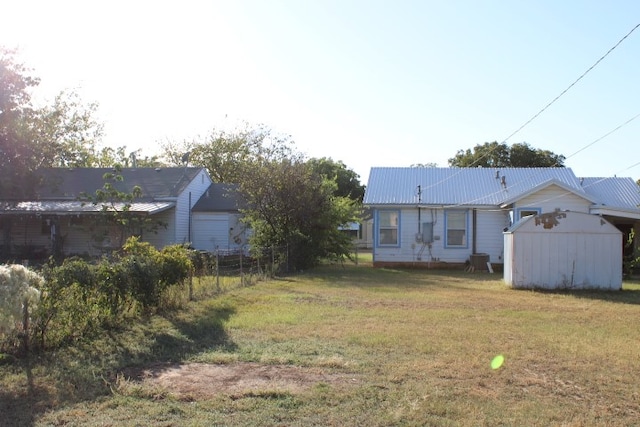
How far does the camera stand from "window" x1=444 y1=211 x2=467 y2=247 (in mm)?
23219

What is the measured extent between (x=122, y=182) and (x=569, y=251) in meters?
21.3

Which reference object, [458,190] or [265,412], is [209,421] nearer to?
[265,412]

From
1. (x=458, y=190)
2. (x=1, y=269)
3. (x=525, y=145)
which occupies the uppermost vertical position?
(x=525, y=145)

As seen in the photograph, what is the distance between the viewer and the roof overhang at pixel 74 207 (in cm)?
2341

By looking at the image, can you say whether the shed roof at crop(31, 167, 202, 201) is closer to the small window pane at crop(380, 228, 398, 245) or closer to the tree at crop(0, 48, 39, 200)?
the tree at crop(0, 48, 39, 200)

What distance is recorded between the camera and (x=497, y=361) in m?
6.86

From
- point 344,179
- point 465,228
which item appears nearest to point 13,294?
point 465,228

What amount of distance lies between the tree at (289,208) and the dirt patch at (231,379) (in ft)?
45.5

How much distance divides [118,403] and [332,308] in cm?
628

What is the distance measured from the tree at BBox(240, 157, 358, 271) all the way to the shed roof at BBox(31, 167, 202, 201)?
680cm

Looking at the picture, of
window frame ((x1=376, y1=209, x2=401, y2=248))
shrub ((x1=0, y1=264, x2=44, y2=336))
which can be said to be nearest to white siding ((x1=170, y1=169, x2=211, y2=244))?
window frame ((x1=376, y1=209, x2=401, y2=248))

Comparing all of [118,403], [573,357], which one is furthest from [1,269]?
[573,357]

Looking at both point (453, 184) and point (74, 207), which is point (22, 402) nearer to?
point (74, 207)

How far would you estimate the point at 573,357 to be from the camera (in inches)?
280
